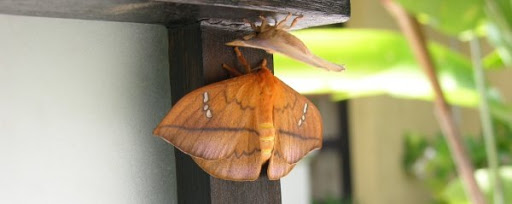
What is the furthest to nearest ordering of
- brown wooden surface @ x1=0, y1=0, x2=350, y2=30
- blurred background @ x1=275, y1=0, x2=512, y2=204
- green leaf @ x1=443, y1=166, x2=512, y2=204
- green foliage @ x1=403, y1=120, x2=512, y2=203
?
blurred background @ x1=275, y1=0, x2=512, y2=204
green foliage @ x1=403, y1=120, x2=512, y2=203
green leaf @ x1=443, y1=166, x2=512, y2=204
brown wooden surface @ x1=0, y1=0, x2=350, y2=30

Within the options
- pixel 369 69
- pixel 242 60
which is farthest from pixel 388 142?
pixel 242 60

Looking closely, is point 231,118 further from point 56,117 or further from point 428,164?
point 428,164

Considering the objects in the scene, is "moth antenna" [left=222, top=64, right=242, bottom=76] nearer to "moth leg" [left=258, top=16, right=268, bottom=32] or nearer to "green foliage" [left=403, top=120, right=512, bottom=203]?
"moth leg" [left=258, top=16, right=268, bottom=32]

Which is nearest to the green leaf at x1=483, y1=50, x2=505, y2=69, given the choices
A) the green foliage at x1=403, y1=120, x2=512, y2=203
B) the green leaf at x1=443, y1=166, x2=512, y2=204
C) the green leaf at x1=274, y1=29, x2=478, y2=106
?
the green leaf at x1=274, y1=29, x2=478, y2=106

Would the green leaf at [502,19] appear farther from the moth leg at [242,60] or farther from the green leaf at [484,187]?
the moth leg at [242,60]

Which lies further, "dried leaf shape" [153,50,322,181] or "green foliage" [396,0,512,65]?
"green foliage" [396,0,512,65]

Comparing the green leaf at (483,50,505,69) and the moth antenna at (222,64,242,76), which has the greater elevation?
the green leaf at (483,50,505,69)
